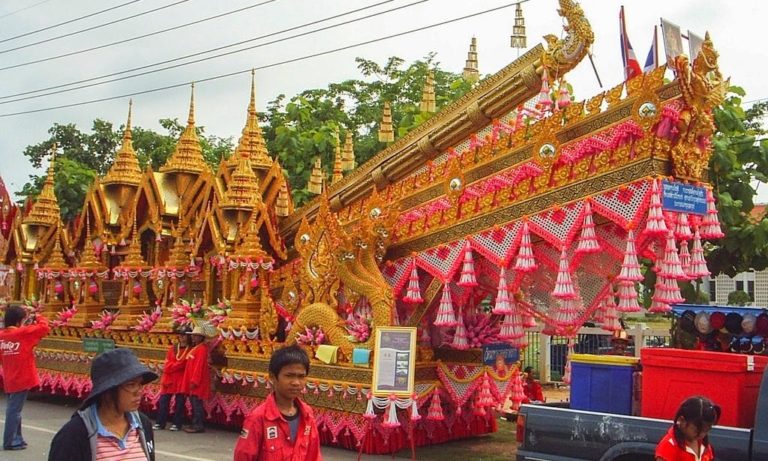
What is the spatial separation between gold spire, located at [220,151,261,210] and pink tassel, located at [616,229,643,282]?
20.5 ft

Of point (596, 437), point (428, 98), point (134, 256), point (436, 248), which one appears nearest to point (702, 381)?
point (596, 437)

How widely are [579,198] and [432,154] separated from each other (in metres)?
2.85

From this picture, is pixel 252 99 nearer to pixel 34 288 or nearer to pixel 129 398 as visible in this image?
pixel 34 288

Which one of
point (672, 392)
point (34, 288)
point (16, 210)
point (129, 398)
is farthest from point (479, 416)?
point (16, 210)

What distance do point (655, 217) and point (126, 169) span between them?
10.7m

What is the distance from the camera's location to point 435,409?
9.94 meters

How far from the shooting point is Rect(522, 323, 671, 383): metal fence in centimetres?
1664

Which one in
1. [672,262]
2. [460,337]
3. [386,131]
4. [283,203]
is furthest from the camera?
[283,203]

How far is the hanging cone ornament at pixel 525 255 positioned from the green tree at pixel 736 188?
5308 millimetres

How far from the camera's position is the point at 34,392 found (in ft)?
51.8

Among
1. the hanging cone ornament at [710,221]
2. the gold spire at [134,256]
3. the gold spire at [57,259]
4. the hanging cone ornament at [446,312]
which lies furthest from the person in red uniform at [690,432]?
the gold spire at [57,259]

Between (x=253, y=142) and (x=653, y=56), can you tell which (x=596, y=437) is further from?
(x=253, y=142)

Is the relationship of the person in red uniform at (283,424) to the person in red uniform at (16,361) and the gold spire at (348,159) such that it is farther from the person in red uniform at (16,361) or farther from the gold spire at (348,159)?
the gold spire at (348,159)

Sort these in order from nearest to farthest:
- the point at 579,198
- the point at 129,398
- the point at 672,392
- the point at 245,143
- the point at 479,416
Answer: the point at 129,398
the point at 672,392
the point at 579,198
the point at 479,416
the point at 245,143
